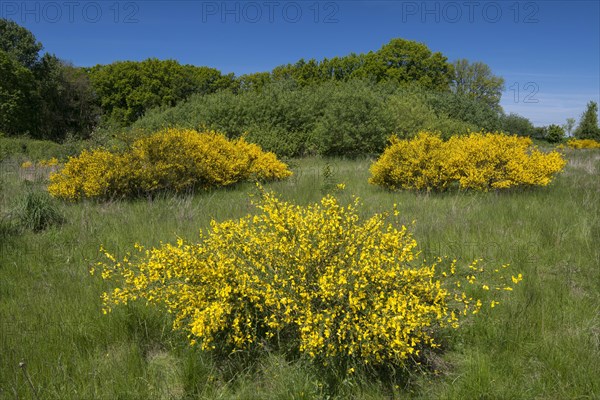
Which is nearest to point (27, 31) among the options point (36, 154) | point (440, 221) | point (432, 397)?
point (36, 154)

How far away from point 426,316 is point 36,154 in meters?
19.6

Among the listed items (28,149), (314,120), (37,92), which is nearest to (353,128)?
(314,120)

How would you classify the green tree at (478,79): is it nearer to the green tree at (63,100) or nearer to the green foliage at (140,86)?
the green foliage at (140,86)

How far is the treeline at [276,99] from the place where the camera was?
16.4 m

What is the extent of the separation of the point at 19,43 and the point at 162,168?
3343cm

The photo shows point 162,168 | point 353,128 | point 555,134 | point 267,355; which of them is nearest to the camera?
point 267,355

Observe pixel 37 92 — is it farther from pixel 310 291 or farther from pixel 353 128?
pixel 310 291

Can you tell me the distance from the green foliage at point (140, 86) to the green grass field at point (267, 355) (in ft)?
116

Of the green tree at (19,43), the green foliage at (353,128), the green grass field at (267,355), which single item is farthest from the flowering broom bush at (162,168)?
the green tree at (19,43)

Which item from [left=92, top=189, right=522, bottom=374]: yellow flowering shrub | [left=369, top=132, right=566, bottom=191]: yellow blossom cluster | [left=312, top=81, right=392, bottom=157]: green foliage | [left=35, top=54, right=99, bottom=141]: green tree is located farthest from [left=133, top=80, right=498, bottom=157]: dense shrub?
[left=35, top=54, right=99, bottom=141]: green tree

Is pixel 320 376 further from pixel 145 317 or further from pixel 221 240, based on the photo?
pixel 145 317

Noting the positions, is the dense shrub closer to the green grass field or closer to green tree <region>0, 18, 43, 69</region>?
the green grass field

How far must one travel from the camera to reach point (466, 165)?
7930 mm

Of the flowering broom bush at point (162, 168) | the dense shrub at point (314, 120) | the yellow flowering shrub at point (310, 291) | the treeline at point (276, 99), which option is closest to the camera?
the yellow flowering shrub at point (310, 291)
